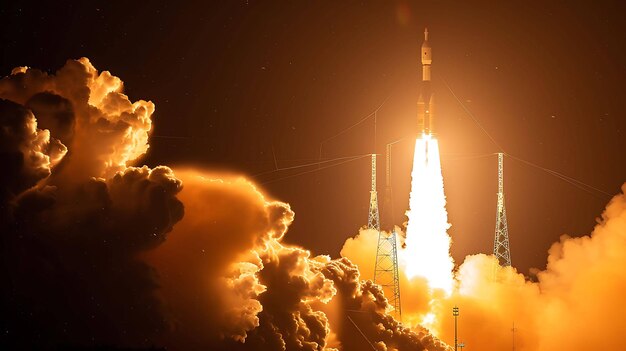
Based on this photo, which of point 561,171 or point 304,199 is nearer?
point 304,199

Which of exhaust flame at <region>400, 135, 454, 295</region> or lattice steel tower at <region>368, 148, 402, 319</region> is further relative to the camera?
exhaust flame at <region>400, 135, 454, 295</region>

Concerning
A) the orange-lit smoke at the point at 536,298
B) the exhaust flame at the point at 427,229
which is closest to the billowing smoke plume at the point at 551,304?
the orange-lit smoke at the point at 536,298

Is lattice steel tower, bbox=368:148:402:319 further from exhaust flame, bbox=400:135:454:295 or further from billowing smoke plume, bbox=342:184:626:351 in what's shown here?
exhaust flame, bbox=400:135:454:295

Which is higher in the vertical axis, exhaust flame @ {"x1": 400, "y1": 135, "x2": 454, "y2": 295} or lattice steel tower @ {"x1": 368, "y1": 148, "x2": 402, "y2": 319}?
exhaust flame @ {"x1": 400, "y1": 135, "x2": 454, "y2": 295}

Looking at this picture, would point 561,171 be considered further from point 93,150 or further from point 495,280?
point 93,150

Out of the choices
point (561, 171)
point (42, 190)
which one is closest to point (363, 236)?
point (561, 171)

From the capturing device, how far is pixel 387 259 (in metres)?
106

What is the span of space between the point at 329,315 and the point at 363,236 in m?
19.3

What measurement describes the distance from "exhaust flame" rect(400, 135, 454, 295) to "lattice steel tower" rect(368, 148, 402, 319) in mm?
1781

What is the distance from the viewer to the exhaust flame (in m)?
104

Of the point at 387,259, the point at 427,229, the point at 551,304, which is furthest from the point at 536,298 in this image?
the point at 387,259

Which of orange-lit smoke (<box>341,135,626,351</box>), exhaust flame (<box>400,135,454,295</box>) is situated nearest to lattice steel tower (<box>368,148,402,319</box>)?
orange-lit smoke (<box>341,135,626,351</box>)

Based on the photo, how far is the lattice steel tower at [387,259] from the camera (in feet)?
327

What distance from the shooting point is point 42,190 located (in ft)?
248
